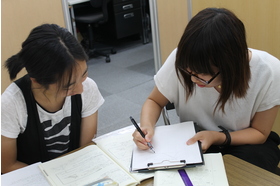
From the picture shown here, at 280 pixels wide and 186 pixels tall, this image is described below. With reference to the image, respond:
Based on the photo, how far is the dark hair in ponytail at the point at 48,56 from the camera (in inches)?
43.9

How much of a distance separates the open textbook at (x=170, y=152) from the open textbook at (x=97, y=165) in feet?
0.10

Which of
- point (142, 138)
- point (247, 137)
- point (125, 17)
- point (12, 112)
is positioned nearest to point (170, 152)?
point (142, 138)

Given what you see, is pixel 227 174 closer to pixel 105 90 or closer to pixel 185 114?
pixel 185 114

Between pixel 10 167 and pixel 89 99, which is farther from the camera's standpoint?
pixel 89 99

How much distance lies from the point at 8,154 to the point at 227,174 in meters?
0.78

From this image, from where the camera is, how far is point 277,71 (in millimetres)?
1242

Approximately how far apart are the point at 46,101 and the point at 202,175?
0.67 m

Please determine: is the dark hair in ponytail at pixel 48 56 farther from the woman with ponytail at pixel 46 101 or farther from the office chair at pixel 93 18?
the office chair at pixel 93 18

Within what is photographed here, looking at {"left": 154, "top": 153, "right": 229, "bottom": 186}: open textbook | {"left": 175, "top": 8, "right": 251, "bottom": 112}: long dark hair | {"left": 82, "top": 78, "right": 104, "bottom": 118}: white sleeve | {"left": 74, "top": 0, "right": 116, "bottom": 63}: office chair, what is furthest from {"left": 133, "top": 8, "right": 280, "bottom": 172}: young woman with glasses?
{"left": 74, "top": 0, "right": 116, "bottom": 63}: office chair

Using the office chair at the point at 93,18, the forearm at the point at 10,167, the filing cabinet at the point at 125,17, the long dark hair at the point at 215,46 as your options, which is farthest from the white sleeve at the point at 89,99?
the filing cabinet at the point at 125,17

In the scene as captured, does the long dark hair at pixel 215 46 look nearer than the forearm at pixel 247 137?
Yes

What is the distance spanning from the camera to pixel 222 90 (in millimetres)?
1185

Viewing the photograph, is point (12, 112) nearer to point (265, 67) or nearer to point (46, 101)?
point (46, 101)

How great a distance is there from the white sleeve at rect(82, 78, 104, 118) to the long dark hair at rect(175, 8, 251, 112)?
43 cm
